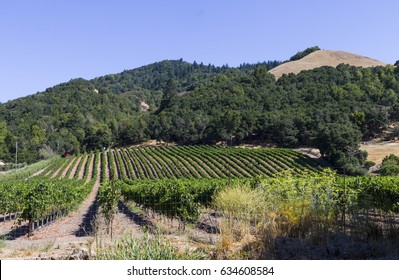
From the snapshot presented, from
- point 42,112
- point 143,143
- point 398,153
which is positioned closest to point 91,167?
point 143,143

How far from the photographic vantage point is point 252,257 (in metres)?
5.50

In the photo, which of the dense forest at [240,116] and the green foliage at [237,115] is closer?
the dense forest at [240,116]

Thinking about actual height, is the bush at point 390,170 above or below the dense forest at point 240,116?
below

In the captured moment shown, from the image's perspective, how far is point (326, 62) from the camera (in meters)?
136

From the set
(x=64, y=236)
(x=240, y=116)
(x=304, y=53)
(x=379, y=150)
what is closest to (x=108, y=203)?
(x=64, y=236)

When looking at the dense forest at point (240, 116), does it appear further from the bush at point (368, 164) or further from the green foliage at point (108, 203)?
the green foliage at point (108, 203)

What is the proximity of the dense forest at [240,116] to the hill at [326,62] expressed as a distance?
37.5ft

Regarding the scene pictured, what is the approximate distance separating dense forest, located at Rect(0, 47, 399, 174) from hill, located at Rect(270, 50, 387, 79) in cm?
1143

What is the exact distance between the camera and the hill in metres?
132

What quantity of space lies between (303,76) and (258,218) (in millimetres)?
115416

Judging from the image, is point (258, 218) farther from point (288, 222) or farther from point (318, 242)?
point (318, 242)

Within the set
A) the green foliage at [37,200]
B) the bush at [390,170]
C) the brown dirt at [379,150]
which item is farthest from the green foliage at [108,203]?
the brown dirt at [379,150]

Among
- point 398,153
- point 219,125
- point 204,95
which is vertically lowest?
point 398,153

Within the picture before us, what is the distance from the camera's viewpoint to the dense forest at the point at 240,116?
77.8 meters
